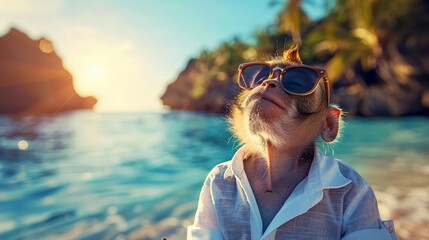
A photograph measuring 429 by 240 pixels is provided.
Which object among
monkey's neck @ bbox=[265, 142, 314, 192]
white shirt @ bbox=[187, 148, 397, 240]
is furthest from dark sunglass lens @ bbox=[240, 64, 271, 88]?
white shirt @ bbox=[187, 148, 397, 240]

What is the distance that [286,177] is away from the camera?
145 cm

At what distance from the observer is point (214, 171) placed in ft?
4.96

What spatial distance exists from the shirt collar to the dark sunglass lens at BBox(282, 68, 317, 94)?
251mm

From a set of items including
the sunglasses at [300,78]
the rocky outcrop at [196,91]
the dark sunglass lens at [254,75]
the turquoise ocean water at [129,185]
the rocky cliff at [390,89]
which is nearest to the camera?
the sunglasses at [300,78]

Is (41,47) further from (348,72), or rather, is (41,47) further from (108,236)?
→ (108,236)

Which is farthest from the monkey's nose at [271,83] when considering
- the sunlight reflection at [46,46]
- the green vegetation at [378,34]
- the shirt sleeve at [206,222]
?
the sunlight reflection at [46,46]

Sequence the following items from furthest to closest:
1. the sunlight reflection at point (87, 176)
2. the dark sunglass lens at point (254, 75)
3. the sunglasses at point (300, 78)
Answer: the sunlight reflection at point (87, 176) → the dark sunglass lens at point (254, 75) → the sunglasses at point (300, 78)

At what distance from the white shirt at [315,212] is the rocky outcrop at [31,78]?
82.3m

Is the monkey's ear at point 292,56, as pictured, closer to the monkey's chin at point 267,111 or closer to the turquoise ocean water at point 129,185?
the monkey's chin at point 267,111

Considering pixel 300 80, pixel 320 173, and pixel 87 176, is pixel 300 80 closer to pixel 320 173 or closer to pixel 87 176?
pixel 320 173

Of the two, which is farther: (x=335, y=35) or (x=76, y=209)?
(x=335, y=35)

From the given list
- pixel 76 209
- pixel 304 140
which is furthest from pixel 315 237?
pixel 76 209

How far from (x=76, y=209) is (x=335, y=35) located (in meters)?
19.9

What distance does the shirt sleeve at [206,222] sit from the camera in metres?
1.38
